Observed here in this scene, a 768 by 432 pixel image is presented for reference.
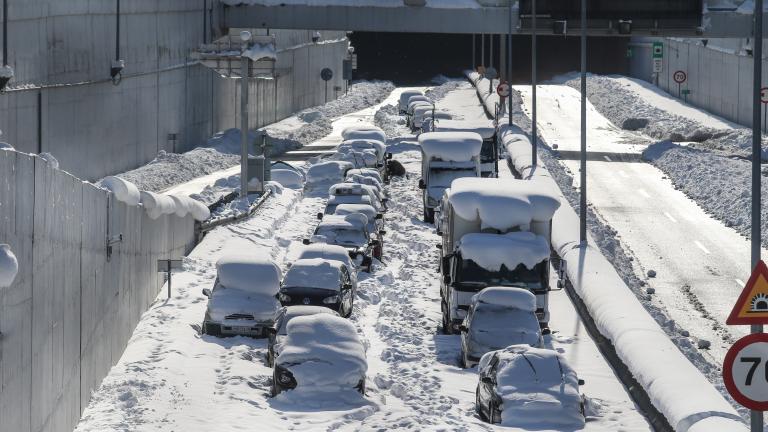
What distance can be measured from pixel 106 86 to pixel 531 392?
1490 inches

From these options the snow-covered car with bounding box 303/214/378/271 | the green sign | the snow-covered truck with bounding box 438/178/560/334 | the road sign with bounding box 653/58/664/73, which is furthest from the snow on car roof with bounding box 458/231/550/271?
the road sign with bounding box 653/58/664/73

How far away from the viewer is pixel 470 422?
2234cm

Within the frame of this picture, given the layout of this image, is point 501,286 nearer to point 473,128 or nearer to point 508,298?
point 508,298

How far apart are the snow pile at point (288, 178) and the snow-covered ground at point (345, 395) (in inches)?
719

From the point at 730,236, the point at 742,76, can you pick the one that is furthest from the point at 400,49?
the point at 730,236

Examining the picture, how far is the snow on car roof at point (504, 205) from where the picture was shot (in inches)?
1193

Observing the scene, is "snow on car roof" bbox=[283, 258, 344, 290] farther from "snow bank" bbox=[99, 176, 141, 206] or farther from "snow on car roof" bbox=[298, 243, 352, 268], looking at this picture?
"snow bank" bbox=[99, 176, 141, 206]

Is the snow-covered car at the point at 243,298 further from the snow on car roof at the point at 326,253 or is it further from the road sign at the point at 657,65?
the road sign at the point at 657,65

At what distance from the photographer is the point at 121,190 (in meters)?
28.6

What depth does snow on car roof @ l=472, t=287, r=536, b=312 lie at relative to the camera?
92.8 ft

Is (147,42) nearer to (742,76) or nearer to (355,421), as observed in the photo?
(742,76)

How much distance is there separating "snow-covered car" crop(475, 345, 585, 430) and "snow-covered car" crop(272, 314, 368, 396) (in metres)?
2.07

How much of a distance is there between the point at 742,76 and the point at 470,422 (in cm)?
6662

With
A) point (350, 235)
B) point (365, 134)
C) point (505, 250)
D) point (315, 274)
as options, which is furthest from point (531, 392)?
point (365, 134)
